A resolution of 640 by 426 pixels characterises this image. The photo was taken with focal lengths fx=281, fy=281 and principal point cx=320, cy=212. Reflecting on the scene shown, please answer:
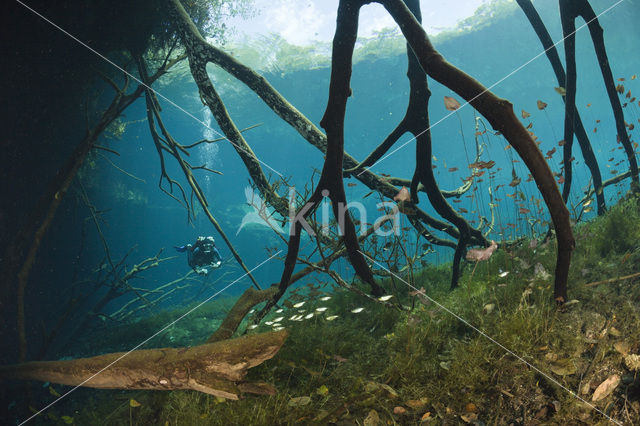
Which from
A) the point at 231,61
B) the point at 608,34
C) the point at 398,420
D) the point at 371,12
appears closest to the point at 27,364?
the point at 398,420

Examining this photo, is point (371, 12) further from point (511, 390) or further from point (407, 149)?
point (407, 149)

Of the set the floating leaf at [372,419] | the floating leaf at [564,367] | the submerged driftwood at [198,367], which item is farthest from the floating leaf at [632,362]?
the submerged driftwood at [198,367]

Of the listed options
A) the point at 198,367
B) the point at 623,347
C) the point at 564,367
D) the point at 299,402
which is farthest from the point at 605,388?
the point at 198,367

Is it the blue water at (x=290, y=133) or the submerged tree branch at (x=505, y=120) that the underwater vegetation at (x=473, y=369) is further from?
the blue water at (x=290, y=133)

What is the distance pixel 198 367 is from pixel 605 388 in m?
2.15

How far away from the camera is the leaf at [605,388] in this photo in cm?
130

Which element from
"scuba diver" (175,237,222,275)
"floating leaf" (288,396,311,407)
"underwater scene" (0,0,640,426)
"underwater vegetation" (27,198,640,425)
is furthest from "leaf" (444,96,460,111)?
"scuba diver" (175,237,222,275)

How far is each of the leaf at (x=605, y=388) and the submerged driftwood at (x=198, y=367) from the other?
1.55 meters

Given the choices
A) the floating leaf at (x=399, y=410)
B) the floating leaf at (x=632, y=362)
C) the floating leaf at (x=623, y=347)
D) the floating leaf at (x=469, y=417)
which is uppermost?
the floating leaf at (x=623, y=347)

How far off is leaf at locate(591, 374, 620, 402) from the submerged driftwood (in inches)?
60.9

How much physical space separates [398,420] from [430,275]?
3.60 meters

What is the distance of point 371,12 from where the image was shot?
8.95 metres

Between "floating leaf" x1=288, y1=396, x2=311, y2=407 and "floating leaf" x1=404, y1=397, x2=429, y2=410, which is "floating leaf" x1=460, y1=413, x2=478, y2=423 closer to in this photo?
"floating leaf" x1=404, y1=397, x2=429, y2=410

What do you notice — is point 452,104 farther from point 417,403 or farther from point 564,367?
point 417,403
